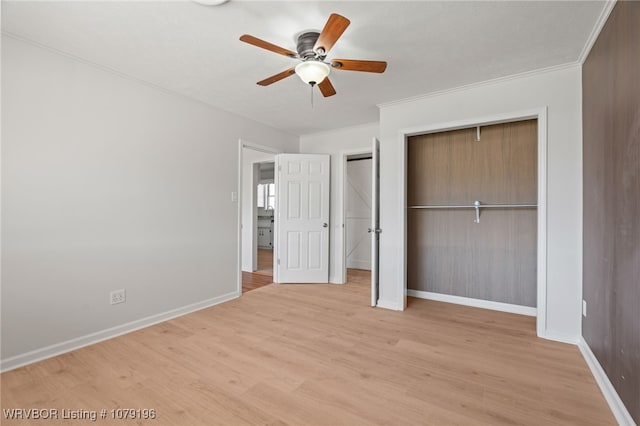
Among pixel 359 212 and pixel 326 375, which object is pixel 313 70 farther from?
pixel 359 212

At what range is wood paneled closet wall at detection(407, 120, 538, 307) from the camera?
3.33 meters

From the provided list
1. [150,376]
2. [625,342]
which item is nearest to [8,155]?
[150,376]

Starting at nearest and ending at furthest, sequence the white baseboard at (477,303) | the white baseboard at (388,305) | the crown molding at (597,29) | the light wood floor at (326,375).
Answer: the light wood floor at (326,375) < the crown molding at (597,29) < the white baseboard at (477,303) < the white baseboard at (388,305)

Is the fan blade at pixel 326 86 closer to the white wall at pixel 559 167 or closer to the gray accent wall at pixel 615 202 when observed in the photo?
the white wall at pixel 559 167

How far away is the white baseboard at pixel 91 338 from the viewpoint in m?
2.17

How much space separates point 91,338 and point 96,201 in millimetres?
1181

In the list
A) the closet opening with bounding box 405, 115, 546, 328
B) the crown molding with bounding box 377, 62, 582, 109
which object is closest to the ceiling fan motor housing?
the crown molding with bounding box 377, 62, 582, 109

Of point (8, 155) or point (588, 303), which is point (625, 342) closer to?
point (588, 303)

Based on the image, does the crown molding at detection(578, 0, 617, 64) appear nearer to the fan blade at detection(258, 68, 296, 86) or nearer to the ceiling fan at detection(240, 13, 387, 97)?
the ceiling fan at detection(240, 13, 387, 97)

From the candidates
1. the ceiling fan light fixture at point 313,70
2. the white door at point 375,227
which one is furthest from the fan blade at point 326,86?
the white door at point 375,227

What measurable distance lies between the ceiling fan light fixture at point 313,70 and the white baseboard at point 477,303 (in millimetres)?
3032

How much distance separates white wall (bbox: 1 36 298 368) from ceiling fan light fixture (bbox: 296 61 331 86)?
1.80 meters

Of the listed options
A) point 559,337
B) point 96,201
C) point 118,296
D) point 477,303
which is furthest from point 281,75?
point 477,303

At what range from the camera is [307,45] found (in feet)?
7.18
